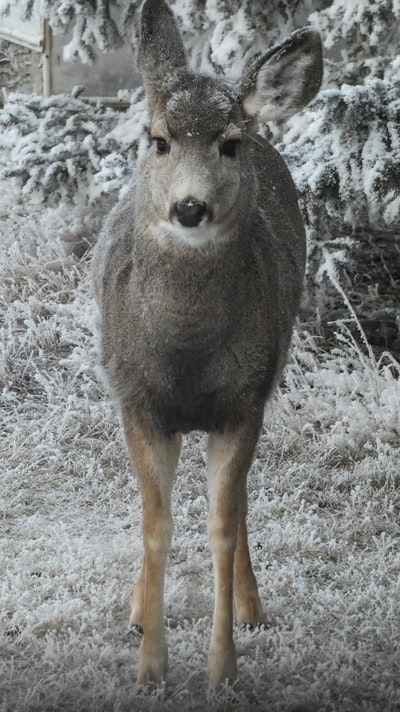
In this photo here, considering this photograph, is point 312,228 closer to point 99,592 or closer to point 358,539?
point 358,539

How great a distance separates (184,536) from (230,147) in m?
2.14

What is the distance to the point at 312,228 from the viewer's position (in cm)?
670

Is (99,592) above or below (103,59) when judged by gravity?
below

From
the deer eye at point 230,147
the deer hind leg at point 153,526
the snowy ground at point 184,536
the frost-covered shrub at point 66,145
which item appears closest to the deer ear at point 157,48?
the deer eye at point 230,147

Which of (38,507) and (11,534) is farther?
(38,507)

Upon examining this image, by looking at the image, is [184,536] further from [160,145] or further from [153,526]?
[160,145]

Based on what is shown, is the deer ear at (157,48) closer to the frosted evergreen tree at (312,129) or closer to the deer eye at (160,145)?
the deer eye at (160,145)

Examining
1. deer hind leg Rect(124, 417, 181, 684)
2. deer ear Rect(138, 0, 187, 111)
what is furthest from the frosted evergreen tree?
deer hind leg Rect(124, 417, 181, 684)

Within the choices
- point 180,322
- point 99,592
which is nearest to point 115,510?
point 99,592

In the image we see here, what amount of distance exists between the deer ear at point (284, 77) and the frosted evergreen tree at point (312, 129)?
2133mm

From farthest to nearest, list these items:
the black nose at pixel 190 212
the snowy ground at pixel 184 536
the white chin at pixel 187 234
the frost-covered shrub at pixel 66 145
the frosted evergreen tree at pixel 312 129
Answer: the frost-covered shrub at pixel 66 145
the frosted evergreen tree at pixel 312 129
the snowy ground at pixel 184 536
the white chin at pixel 187 234
the black nose at pixel 190 212

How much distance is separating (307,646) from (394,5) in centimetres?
407

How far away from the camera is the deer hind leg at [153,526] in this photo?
3811 millimetres

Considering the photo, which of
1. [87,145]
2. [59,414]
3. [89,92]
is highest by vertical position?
[89,92]
